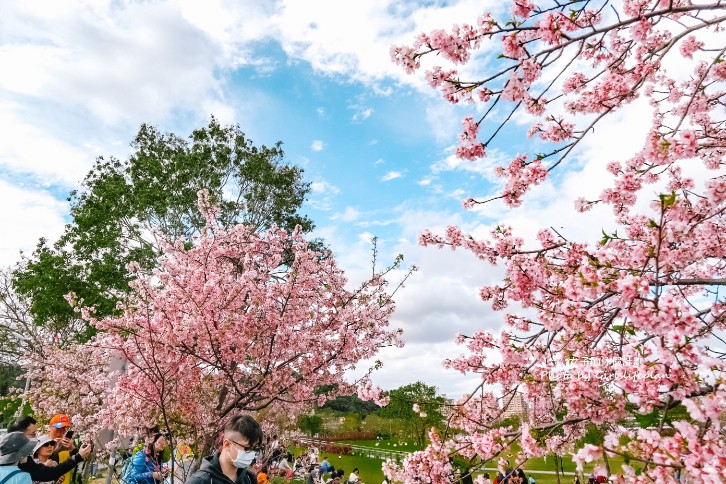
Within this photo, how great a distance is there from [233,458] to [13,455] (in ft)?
7.69

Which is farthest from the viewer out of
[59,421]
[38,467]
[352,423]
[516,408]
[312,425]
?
[352,423]

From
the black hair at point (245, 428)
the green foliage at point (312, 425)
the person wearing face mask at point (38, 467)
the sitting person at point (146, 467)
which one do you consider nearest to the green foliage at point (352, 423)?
the green foliage at point (312, 425)

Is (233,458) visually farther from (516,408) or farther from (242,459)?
(516,408)

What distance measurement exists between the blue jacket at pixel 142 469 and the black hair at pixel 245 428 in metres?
3.24

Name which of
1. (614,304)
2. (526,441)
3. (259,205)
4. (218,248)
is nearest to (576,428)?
(526,441)

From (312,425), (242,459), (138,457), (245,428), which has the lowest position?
(312,425)

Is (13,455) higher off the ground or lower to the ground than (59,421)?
lower

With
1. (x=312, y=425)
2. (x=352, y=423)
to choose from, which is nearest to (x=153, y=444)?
(x=312, y=425)

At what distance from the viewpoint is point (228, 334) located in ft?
21.4

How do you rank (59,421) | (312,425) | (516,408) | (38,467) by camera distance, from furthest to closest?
(312,425) → (59,421) → (516,408) → (38,467)

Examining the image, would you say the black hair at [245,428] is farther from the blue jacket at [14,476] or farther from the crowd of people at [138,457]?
the blue jacket at [14,476]

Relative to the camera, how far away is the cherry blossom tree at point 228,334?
20.9 feet

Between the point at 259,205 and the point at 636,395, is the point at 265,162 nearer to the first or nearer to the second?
the point at 259,205

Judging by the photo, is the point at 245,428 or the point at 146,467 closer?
the point at 245,428
